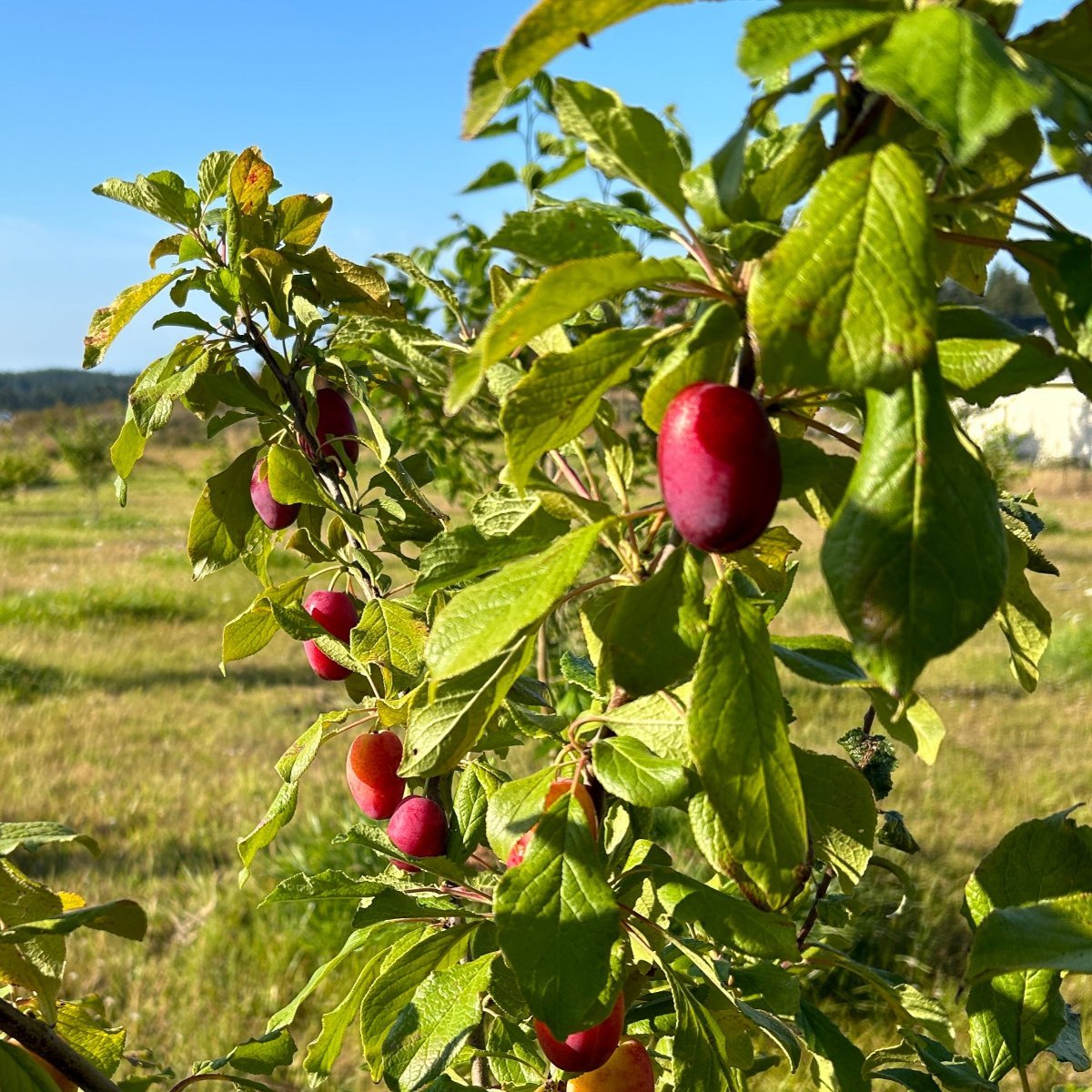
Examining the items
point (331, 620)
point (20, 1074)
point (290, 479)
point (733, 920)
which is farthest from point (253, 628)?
point (733, 920)

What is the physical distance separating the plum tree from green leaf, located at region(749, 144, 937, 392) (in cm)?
33

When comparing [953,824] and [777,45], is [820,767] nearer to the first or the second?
[777,45]

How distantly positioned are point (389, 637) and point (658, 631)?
1.26ft

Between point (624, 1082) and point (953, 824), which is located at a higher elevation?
point (624, 1082)

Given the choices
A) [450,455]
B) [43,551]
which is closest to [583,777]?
[450,455]

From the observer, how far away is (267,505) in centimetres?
89

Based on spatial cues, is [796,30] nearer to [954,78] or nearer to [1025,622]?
[954,78]

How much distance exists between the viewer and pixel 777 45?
303 mm

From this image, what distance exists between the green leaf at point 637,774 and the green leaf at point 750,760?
2.7 inches

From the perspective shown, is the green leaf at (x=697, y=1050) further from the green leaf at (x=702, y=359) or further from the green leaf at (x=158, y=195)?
the green leaf at (x=158, y=195)

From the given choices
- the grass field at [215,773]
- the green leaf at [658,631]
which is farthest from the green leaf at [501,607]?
the grass field at [215,773]

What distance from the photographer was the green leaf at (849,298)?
320 mm

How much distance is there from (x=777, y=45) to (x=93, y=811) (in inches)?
133

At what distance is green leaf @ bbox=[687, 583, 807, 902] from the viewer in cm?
43
